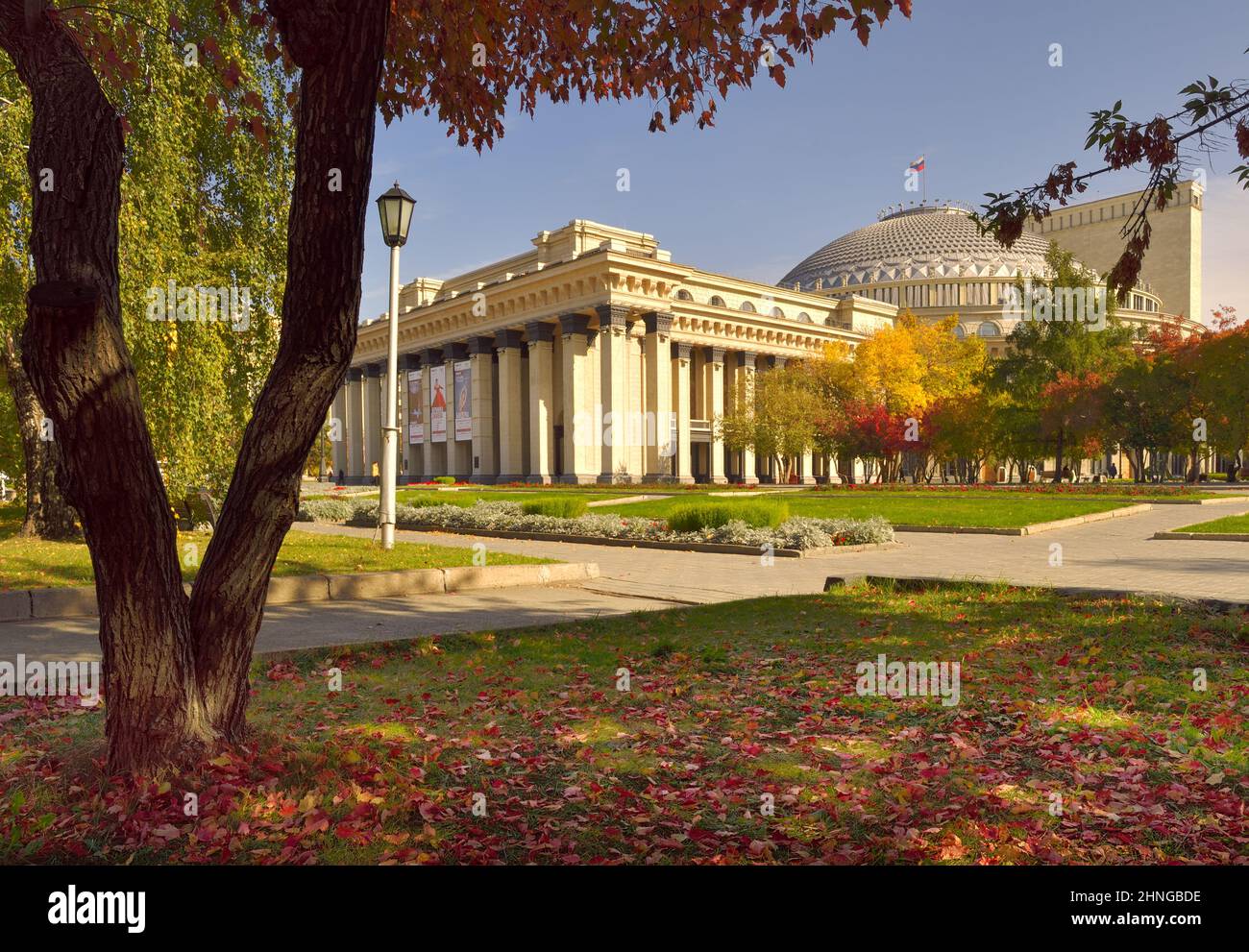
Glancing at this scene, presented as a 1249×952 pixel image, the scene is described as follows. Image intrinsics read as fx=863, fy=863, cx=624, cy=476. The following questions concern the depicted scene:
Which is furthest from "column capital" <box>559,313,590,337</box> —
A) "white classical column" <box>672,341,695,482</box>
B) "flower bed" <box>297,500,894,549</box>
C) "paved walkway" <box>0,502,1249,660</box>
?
"paved walkway" <box>0,502,1249,660</box>

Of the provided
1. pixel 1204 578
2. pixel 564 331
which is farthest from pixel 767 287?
pixel 1204 578

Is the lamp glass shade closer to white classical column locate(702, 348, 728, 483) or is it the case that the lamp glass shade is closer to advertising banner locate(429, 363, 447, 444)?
white classical column locate(702, 348, 728, 483)

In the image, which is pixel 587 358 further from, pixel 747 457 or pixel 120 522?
pixel 120 522

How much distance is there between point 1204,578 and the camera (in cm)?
1241

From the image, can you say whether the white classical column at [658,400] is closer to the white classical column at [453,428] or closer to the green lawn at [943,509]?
the white classical column at [453,428]

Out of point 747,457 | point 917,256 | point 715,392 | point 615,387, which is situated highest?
point 917,256

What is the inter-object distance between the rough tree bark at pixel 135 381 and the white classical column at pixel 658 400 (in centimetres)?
5823

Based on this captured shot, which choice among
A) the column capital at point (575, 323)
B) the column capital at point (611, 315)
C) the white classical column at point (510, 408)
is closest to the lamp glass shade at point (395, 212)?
the column capital at point (611, 315)

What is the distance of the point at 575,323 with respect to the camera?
2474 inches

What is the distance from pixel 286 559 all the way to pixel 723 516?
33.0 feet

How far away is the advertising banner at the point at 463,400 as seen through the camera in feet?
242

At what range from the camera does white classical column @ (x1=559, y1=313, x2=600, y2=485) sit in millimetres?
62094

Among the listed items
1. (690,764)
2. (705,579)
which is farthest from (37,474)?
(690,764)
